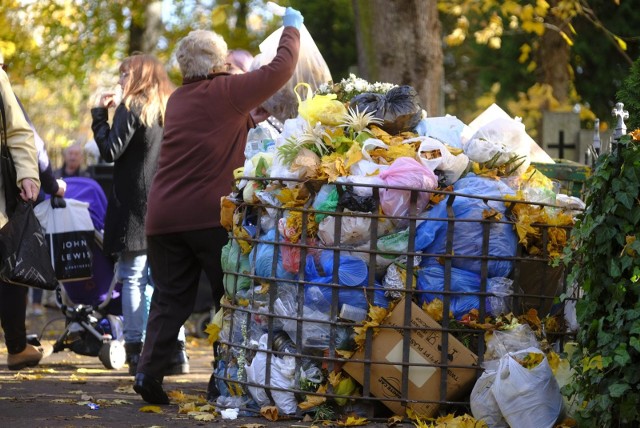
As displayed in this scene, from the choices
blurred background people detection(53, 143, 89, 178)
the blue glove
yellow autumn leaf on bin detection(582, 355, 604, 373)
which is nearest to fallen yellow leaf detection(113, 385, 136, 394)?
the blue glove

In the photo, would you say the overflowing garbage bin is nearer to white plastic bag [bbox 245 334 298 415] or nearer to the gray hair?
white plastic bag [bbox 245 334 298 415]

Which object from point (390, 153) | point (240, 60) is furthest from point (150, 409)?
point (240, 60)

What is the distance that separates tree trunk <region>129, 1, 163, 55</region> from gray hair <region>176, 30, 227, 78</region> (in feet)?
35.9

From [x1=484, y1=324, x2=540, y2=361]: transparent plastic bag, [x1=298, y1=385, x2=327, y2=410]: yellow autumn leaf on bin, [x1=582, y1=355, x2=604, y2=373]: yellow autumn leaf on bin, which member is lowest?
[x1=298, y1=385, x2=327, y2=410]: yellow autumn leaf on bin

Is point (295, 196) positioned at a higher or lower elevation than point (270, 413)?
higher

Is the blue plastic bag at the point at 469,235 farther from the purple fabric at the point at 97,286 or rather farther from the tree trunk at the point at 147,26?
the tree trunk at the point at 147,26

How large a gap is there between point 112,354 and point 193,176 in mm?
2538

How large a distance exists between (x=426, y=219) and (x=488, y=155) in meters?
0.66

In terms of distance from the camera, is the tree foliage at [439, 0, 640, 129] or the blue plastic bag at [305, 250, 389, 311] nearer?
the blue plastic bag at [305, 250, 389, 311]

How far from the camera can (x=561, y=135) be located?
11.0 meters

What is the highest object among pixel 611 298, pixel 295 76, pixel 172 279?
pixel 295 76

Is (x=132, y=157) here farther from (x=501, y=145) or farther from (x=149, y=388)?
(x=501, y=145)

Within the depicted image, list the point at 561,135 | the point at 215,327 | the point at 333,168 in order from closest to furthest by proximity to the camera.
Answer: the point at 333,168
the point at 215,327
the point at 561,135

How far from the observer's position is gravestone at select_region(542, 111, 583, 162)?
10984 millimetres
